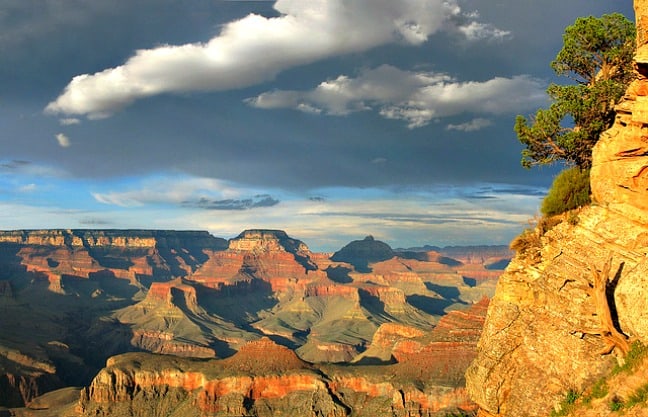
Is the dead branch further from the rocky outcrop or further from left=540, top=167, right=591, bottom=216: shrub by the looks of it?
the rocky outcrop

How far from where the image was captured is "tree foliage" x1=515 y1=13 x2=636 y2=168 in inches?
1409

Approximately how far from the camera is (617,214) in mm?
26969

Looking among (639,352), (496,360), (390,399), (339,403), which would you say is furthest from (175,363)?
(639,352)

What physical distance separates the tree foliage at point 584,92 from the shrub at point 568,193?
3749mm

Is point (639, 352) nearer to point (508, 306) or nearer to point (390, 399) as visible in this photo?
point (508, 306)

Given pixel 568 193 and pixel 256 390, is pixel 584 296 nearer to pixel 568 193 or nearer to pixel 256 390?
pixel 568 193

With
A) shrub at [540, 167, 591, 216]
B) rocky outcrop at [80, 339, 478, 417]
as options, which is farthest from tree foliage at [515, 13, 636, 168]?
rocky outcrop at [80, 339, 478, 417]

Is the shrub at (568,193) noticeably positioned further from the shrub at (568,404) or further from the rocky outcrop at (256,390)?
the rocky outcrop at (256,390)

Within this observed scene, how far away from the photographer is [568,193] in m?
33.2

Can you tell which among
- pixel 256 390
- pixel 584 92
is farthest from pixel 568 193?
pixel 256 390

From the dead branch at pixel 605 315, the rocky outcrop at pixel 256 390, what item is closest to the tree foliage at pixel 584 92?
the dead branch at pixel 605 315

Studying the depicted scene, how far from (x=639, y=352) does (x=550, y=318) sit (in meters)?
5.63

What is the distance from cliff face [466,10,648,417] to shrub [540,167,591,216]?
10.3 feet

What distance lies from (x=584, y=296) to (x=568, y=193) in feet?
31.7
